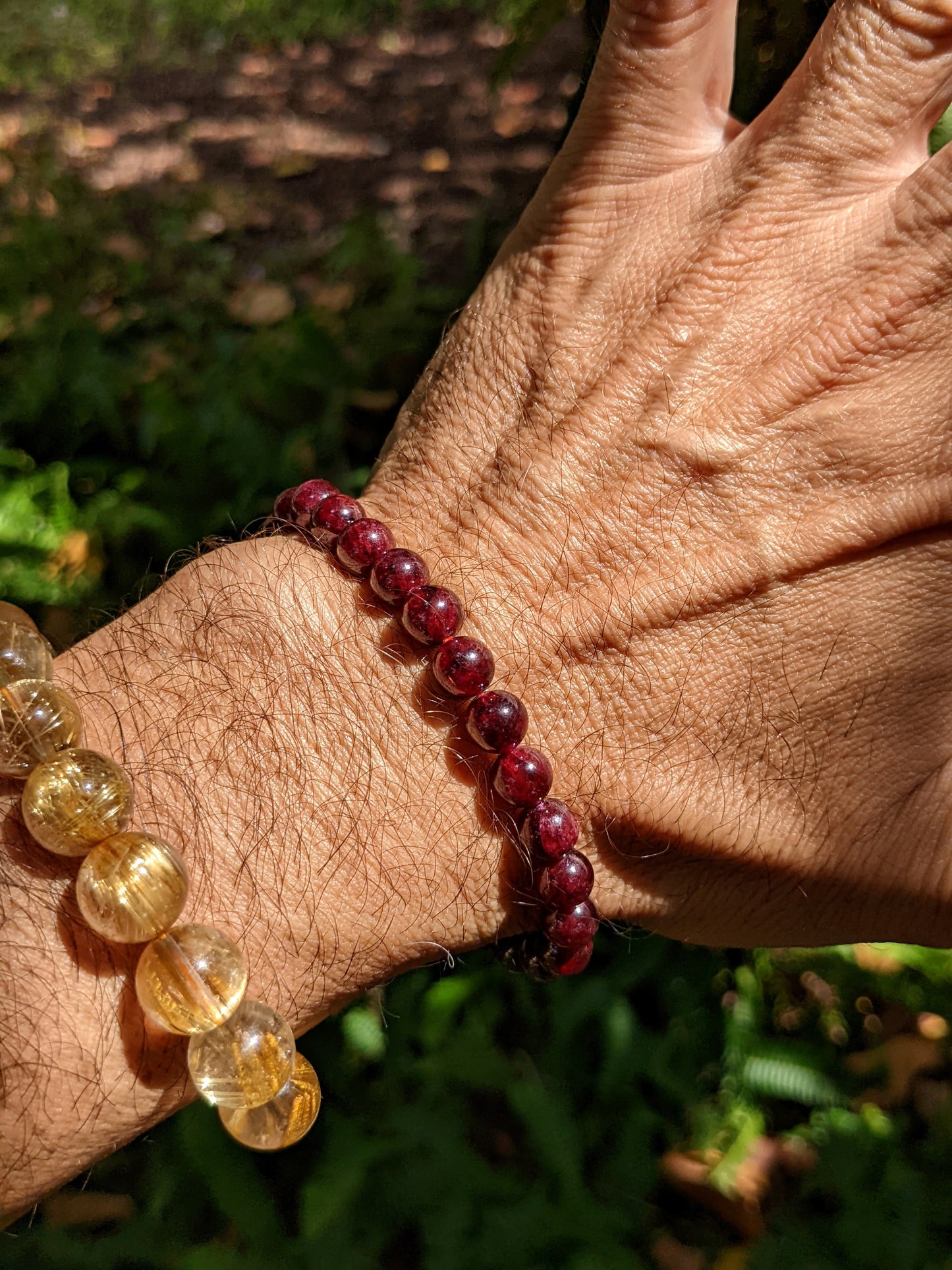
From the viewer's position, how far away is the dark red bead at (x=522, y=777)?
2.02 m

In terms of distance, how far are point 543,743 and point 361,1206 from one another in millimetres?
1794

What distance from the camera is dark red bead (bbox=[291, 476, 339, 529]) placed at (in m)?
2.24

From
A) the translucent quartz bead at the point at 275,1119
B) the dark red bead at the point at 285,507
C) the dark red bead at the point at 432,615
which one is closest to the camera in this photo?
the translucent quartz bead at the point at 275,1119

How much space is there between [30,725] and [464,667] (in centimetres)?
81

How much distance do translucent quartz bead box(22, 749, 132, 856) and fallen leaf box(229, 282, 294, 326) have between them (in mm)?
3480

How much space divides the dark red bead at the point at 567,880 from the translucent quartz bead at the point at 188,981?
0.61 meters

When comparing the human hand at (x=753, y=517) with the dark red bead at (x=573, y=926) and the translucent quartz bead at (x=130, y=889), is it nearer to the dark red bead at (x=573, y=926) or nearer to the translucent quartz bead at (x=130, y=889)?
the dark red bead at (x=573, y=926)

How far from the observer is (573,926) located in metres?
2.08

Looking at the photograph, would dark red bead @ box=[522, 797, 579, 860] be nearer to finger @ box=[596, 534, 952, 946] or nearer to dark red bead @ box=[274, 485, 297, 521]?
finger @ box=[596, 534, 952, 946]

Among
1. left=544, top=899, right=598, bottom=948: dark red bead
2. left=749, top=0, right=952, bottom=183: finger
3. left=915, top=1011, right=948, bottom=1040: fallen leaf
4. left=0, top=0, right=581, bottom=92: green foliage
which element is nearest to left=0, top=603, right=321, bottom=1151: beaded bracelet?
left=544, top=899, right=598, bottom=948: dark red bead

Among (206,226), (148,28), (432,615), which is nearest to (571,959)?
(432,615)

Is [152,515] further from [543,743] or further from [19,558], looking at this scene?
[543,743]

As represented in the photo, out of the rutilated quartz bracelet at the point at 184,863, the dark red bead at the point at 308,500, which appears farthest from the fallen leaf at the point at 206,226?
the rutilated quartz bracelet at the point at 184,863

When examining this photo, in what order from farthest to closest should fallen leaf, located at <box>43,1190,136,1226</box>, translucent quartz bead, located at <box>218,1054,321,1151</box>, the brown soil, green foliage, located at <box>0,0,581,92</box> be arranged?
green foliage, located at <box>0,0,581,92</box>
the brown soil
fallen leaf, located at <box>43,1190,136,1226</box>
translucent quartz bead, located at <box>218,1054,321,1151</box>
